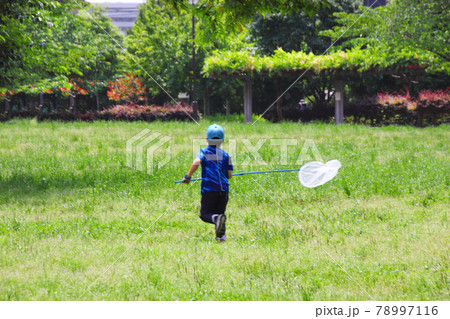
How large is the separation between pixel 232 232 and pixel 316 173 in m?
1.82

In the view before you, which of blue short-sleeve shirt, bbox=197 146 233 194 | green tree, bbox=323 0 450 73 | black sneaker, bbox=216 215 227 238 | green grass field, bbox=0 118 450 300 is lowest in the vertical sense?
green grass field, bbox=0 118 450 300

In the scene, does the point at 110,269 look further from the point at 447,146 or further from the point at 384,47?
the point at 384,47

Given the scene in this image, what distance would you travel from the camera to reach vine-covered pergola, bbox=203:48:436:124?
69.1 feet

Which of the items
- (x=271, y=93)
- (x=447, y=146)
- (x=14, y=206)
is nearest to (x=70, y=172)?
(x=14, y=206)

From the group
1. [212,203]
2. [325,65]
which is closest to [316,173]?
[212,203]

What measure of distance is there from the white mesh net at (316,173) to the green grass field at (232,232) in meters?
0.49

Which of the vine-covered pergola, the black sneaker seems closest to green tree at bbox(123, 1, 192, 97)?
the vine-covered pergola

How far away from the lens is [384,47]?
63.5 ft

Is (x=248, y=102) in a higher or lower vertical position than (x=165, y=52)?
lower

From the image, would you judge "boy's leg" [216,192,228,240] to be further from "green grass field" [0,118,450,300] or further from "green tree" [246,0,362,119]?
"green tree" [246,0,362,119]

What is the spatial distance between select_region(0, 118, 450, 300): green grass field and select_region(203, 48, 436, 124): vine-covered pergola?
9.23 meters

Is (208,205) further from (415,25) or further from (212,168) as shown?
(415,25)

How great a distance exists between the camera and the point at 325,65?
2172cm

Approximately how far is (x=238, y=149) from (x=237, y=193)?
15.7ft
